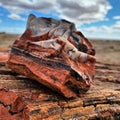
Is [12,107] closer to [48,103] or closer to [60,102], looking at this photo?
[48,103]

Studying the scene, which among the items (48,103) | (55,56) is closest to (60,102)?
(48,103)

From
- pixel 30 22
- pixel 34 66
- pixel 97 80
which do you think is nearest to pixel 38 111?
pixel 34 66

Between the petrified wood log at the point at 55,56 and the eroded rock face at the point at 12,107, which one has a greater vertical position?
the petrified wood log at the point at 55,56

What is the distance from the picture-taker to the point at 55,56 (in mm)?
6645

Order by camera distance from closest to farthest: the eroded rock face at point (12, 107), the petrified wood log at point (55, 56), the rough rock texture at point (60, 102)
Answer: the eroded rock face at point (12, 107)
the rough rock texture at point (60, 102)
the petrified wood log at point (55, 56)

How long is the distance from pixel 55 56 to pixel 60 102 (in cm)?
110

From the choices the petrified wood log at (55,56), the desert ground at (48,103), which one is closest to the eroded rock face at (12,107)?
Result: the desert ground at (48,103)

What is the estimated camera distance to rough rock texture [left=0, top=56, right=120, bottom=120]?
614 centimetres

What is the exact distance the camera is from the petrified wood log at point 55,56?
21.1ft

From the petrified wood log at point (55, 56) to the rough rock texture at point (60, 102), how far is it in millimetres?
241

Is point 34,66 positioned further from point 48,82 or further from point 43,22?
point 43,22

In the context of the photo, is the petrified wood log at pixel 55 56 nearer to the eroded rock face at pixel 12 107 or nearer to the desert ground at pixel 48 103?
the desert ground at pixel 48 103

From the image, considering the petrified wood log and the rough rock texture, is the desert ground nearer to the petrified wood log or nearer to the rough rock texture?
the rough rock texture

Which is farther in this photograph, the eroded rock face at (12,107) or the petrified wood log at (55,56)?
the petrified wood log at (55,56)
